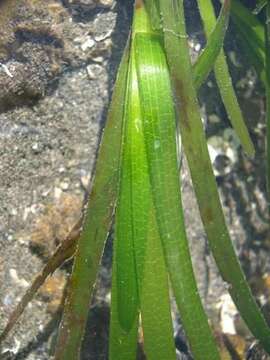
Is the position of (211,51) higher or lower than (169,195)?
higher

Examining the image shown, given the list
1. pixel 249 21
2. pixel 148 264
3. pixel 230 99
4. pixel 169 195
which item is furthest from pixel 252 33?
pixel 148 264

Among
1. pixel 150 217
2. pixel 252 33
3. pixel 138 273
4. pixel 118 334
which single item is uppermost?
pixel 252 33

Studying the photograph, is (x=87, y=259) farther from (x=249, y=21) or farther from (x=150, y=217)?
(x=249, y=21)

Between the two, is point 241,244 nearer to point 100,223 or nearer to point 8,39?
point 100,223

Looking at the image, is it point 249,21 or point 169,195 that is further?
point 249,21

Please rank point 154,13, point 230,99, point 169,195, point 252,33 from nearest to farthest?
point 169,195
point 154,13
point 230,99
point 252,33

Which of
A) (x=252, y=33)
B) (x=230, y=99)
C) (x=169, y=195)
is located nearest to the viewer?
(x=169, y=195)

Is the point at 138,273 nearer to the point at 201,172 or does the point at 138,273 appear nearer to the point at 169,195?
the point at 169,195

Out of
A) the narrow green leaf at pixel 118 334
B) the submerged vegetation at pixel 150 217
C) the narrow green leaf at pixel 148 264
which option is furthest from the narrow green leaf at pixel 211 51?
the narrow green leaf at pixel 118 334

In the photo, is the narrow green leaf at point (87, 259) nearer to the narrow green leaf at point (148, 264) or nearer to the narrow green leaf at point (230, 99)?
the narrow green leaf at point (148, 264)

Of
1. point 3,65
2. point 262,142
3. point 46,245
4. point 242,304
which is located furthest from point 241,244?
point 3,65
